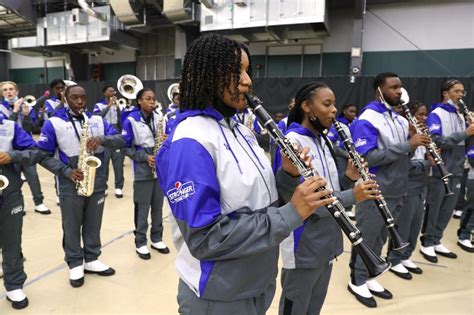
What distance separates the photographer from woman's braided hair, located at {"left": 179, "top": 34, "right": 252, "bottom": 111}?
4.58ft

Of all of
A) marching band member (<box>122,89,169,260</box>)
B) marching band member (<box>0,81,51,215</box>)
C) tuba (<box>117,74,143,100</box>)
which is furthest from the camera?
tuba (<box>117,74,143,100</box>)

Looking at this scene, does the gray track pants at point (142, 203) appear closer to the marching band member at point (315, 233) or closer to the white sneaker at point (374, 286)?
the marching band member at point (315, 233)

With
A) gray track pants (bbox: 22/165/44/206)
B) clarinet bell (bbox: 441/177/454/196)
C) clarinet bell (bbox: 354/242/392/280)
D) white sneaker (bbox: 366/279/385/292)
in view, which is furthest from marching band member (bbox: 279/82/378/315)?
gray track pants (bbox: 22/165/44/206)

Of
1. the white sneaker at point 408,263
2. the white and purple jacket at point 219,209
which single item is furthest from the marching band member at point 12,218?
the white sneaker at point 408,263

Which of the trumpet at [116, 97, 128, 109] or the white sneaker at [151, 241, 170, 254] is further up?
the trumpet at [116, 97, 128, 109]

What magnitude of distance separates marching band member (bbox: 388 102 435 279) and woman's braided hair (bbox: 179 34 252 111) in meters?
3.09

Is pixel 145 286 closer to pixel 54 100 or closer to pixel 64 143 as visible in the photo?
pixel 64 143

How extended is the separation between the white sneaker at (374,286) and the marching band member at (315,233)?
4.76ft

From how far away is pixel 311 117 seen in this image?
2.43m

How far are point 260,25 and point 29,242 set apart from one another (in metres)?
8.65

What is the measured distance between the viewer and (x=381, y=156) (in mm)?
3080

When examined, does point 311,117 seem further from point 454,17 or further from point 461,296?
point 454,17

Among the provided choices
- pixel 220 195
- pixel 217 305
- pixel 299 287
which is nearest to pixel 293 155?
pixel 220 195

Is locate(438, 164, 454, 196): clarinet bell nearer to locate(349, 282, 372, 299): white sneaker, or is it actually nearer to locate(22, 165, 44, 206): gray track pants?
locate(349, 282, 372, 299): white sneaker
